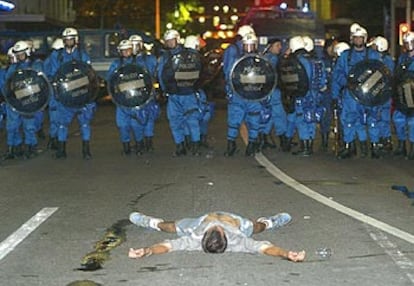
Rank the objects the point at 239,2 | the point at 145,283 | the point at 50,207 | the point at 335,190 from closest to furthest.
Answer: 1. the point at 145,283
2. the point at 50,207
3. the point at 335,190
4. the point at 239,2

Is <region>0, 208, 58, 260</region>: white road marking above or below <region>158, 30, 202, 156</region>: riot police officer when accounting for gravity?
below

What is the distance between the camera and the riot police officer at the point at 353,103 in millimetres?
15398

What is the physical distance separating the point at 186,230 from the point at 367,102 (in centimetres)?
725

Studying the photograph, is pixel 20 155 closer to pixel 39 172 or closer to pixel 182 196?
pixel 39 172

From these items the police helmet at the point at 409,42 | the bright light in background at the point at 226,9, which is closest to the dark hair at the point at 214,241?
the police helmet at the point at 409,42

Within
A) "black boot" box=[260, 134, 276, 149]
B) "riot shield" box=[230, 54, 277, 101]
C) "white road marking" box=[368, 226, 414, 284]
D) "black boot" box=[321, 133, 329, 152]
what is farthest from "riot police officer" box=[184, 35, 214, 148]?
"white road marking" box=[368, 226, 414, 284]

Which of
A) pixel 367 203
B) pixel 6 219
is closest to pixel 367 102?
pixel 367 203

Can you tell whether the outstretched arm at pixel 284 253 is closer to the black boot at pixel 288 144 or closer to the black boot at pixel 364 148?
the black boot at pixel 364 148

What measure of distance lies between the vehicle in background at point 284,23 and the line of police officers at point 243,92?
15978mm

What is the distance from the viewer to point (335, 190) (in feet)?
40.2

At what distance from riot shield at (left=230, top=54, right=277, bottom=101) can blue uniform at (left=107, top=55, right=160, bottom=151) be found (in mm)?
1401

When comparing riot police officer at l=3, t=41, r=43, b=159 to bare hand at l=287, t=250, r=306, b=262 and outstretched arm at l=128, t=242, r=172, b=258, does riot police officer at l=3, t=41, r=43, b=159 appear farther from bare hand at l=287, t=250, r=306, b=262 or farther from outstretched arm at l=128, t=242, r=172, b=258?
bare hand at l=287, t=250, r=306, b=262

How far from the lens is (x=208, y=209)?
10.8 metres

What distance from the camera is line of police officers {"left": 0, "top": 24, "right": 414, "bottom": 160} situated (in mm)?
15445
